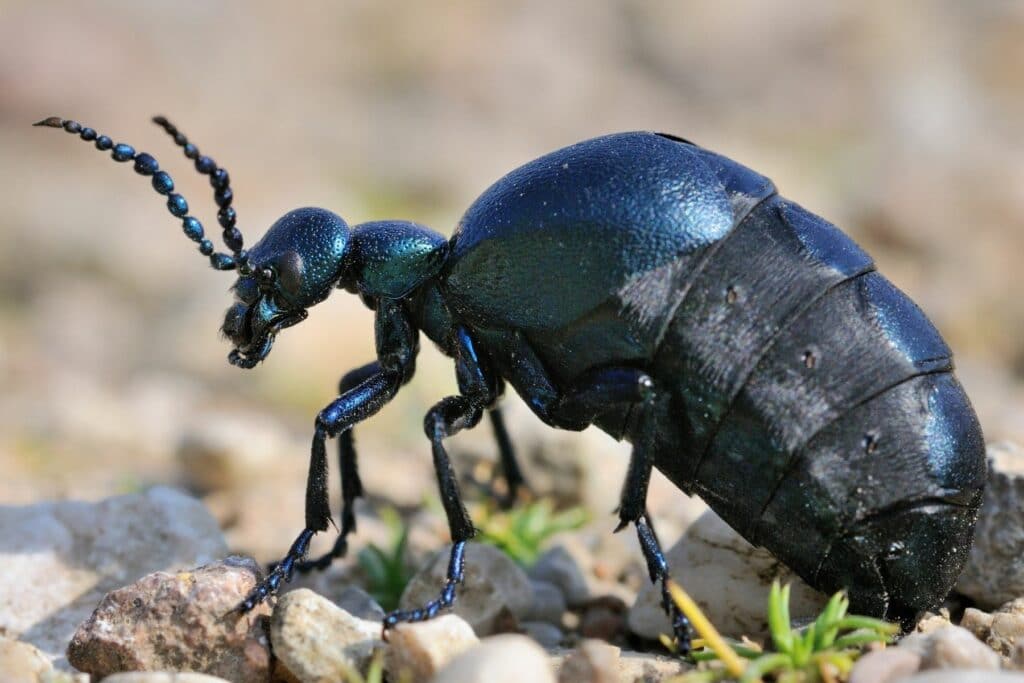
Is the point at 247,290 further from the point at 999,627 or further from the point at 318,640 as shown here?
the point at 999,627

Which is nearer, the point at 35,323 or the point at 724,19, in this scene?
the point at 35,323

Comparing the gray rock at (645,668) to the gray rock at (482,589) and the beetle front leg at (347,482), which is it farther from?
the beetle front leg at (347,482)

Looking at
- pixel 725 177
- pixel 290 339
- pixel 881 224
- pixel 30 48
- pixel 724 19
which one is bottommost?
pixel 725 177

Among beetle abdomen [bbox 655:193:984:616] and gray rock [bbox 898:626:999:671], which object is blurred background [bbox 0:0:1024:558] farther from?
gray rock [bbox 898:626:999:671]

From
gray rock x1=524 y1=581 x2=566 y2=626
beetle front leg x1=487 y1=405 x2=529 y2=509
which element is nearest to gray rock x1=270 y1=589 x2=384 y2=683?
gray rock x1=524 y1=581 x2=566 y2=626

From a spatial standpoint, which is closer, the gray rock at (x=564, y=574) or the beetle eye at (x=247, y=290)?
the beetle eye at (x=247, y=290)

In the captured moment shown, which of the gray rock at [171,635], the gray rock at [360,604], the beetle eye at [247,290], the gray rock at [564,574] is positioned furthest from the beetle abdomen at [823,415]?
the beetle eye at [247,290]

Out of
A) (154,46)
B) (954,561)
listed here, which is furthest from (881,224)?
(154,46)

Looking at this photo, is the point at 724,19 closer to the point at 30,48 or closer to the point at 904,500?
the point at 30,48
